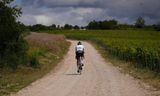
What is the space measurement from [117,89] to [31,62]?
13.3 meters

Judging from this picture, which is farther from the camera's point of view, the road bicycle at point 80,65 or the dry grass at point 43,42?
the dry grass at point 43,42

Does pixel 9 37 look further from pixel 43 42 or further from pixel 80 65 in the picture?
pixel 43 42

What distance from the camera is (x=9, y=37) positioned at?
91.4 ft

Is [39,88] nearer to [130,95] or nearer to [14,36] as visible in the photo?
[130,95]

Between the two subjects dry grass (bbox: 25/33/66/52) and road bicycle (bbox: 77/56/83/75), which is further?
dry grass (bbox: 25/33/66/52)

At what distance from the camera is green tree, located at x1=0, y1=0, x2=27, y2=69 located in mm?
27203

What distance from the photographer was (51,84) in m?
21.9

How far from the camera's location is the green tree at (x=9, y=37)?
89.2 ft

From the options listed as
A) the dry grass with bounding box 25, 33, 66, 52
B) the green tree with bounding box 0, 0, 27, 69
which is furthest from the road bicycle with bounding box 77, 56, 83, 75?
the dry grass with bounding box 25, 33, 66, 52

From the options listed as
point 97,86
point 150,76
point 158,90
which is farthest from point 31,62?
point 158,90

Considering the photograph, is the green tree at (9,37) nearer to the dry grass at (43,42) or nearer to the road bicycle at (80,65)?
the road bicycle at (80,65)

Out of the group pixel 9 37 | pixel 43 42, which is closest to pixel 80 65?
pixel 9 37

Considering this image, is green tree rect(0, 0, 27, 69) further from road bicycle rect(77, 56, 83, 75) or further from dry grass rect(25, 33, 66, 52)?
dry grass rect(25, 33, 66, 52)

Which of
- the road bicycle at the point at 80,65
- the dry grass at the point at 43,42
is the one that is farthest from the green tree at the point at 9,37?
the dry grass at the point at 43,42
